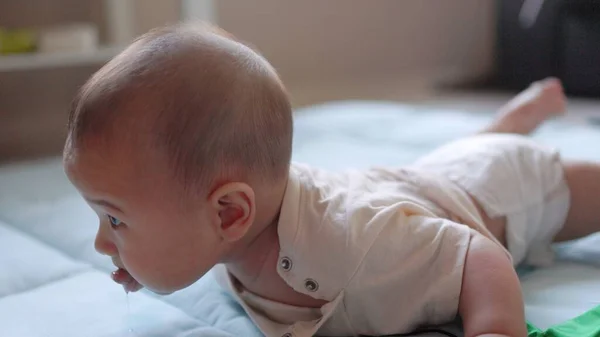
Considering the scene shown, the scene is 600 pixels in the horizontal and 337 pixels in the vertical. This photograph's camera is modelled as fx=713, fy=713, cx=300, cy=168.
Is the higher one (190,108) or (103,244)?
(190,108)

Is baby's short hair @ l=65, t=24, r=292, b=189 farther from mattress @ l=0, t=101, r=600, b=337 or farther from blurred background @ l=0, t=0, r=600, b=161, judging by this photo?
blurred background @ l=0, t=0, r=600, b=161

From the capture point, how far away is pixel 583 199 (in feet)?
2.66

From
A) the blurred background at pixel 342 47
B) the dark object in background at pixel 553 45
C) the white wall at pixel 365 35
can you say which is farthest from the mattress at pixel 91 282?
the dark object in background at pixel 553 45

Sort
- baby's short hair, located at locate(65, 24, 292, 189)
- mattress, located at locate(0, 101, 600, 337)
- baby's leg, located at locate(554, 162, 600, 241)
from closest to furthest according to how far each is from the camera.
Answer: baby's short hair, located at locate(65, 24, 292, 189), mattress, located at locate(0, 101, 600, 337), baby's leg, located at locate(554, 162, 600, 241)

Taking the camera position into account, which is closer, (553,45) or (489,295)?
(489,295)

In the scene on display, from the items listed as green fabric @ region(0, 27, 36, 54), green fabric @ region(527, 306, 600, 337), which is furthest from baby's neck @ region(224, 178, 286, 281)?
green fabric @ region(0, 27, 36, 54)

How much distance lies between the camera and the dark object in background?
2.35 metres

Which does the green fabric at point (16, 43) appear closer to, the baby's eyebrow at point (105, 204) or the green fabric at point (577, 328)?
the baby's eyebrow at point (105, 204)

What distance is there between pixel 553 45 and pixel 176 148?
220cm

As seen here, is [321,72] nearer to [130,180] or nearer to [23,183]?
[23,183]

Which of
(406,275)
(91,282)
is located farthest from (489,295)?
(91,282)

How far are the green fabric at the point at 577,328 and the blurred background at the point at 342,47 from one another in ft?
4.02

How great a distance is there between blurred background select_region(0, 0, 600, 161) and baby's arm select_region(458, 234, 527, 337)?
3.89 ft

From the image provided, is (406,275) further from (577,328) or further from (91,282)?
(91,282)
